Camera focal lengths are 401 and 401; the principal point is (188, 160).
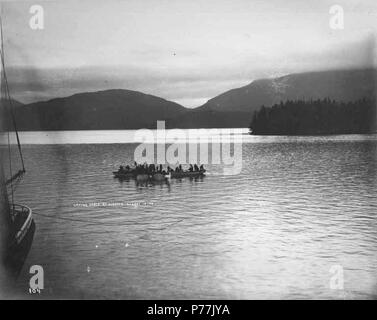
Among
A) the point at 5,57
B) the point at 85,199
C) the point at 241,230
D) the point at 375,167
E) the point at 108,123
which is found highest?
the point at 5,57

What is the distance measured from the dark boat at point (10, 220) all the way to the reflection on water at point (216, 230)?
0.24 feet

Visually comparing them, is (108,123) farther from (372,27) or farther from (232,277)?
(372,27)

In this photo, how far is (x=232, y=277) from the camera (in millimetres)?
2947

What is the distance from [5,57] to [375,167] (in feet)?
9.50

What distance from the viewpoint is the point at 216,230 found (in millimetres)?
3141

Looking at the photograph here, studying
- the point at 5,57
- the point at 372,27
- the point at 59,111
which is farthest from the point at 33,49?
the point at 372,27

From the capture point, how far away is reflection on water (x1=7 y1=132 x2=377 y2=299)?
2920 millimetres

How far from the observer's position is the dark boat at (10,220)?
2973 millimetres

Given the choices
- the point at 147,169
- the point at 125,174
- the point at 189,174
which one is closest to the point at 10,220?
the point at 125,174

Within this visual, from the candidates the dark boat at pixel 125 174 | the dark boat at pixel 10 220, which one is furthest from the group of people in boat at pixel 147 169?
the dark boat at pixel 10 220

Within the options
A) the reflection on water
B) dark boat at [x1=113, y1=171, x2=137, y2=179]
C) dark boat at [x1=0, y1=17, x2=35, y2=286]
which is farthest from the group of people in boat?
dark boat at [x1=0, y1=17, x2=35, y2=286]

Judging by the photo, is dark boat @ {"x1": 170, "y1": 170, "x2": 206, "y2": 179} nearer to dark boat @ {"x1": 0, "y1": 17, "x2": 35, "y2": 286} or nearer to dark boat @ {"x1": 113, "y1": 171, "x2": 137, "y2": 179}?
dark boat @ {"x1": 113, "y1": 171, "x2": 137, "y2": 179}

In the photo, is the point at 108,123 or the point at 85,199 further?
the point at 108,123

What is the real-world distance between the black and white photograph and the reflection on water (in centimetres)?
1
